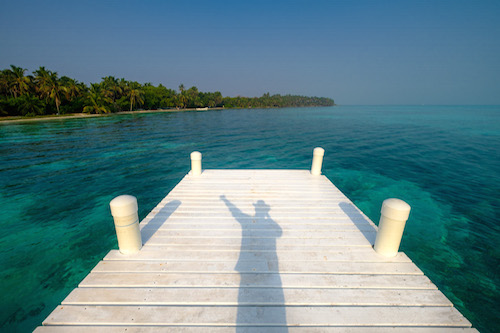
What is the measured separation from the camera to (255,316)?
8.22 feet

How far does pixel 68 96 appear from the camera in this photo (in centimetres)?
5369

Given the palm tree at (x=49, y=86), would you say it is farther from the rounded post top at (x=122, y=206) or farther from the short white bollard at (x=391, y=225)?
the short white bollard at (x=391, y=225)

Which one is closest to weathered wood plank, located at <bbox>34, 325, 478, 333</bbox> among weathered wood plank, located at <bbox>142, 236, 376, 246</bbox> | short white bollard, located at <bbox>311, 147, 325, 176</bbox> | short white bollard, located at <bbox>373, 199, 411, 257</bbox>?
short white bollard, located at <bbox>373, 199, 411, 257</bbox>

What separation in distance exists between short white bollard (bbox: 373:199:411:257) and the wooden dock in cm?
17

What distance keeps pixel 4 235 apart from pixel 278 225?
9102mm

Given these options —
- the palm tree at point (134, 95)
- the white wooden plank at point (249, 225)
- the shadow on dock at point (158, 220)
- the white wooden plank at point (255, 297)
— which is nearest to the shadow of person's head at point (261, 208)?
the white wooden plank at point (249, 225)

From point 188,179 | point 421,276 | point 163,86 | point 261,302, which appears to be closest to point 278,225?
point 261,302

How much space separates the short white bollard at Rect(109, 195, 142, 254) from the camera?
10.6 feet

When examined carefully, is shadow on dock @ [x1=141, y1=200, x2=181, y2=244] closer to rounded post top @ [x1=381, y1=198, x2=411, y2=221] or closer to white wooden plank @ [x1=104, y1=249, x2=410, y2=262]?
white wooden plank @ [x1=104, y1=249, x2=410, y2=262]

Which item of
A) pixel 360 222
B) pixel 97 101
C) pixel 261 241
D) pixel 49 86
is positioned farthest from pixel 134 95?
pixel 360 222

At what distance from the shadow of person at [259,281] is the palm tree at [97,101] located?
7204cm

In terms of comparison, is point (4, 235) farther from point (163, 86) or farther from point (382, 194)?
point (163, 86)

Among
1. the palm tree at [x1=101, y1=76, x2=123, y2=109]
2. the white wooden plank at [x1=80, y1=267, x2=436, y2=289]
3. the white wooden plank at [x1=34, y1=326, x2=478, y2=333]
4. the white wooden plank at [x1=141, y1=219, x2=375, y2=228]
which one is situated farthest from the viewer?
the palm tree at [x1=101, y1=76, x2=123, y2=109]

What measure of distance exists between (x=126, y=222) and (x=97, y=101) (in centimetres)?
7348
